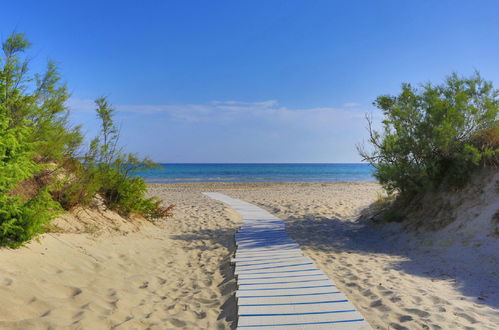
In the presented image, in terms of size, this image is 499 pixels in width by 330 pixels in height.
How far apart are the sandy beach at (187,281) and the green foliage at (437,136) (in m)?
1.64

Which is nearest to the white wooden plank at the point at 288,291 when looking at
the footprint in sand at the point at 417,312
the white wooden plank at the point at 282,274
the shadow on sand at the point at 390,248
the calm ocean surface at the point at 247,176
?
the white wooden plank at the point at 282,274

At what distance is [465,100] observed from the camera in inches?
313

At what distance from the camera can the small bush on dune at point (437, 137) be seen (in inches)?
306

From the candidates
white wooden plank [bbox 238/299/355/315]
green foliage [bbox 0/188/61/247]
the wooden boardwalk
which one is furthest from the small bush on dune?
green foliage [bbox 0/188/61/247]

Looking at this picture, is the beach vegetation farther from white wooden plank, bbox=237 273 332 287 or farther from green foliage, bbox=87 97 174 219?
white wooden plank, bbox=237 273 332 287

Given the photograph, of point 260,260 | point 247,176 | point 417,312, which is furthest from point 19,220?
point 247,176

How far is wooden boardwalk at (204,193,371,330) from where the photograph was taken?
358 centimetres

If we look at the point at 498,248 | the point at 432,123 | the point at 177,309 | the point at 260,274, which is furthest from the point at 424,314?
the point at 432,123

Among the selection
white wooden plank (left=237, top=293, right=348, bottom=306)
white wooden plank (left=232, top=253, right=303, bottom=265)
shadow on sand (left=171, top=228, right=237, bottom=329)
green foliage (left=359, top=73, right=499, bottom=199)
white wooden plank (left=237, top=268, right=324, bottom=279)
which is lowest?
shadow on sand (left=171, top=228, right=237, bottom=329)

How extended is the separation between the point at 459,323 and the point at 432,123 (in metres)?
5.65

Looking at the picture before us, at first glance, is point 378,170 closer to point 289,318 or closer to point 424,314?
point 424,314

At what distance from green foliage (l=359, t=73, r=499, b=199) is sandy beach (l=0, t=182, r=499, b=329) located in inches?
64.8

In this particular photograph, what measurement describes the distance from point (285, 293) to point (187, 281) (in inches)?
67.1

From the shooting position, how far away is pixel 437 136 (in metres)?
7.76
